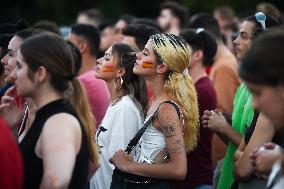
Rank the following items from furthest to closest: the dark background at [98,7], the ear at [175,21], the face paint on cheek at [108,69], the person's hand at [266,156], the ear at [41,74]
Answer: the dark background at [98,7] < the ear at [175,21] < the face paint on cheek at [108,69] < the ear at [41,74] < the person's hand at [266,156]

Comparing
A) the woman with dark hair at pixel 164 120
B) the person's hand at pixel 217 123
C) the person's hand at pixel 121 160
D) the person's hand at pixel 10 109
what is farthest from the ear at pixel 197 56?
the person's hand at pixel 10 109

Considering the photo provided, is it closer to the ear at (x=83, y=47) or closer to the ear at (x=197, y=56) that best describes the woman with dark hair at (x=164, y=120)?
the ear at (x=197, y=56)

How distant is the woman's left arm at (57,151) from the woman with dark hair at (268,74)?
3.39 ft

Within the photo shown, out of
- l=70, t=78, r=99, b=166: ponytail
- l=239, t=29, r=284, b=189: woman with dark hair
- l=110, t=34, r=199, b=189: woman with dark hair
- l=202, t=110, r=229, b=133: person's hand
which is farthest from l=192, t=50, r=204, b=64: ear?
l=239, t=29, r=284, b=189: woman with dark hair

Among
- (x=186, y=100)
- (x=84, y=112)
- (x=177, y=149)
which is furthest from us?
(x=186, y=100)

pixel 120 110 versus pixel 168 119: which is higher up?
pixel 168 119

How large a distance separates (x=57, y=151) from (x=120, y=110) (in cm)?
179

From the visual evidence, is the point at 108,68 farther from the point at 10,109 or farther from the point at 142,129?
the point at 10,109

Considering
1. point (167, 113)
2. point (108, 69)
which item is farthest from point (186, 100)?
point (108, 69)

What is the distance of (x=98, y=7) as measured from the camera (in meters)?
22.6

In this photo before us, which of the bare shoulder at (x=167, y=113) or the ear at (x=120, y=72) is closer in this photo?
the bare shoulder at (x=167, y=113)

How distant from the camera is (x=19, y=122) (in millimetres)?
5363

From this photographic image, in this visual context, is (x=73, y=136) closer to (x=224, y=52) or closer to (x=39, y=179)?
(x=39, y=179)

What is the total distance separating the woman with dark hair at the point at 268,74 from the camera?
11.0 feet
